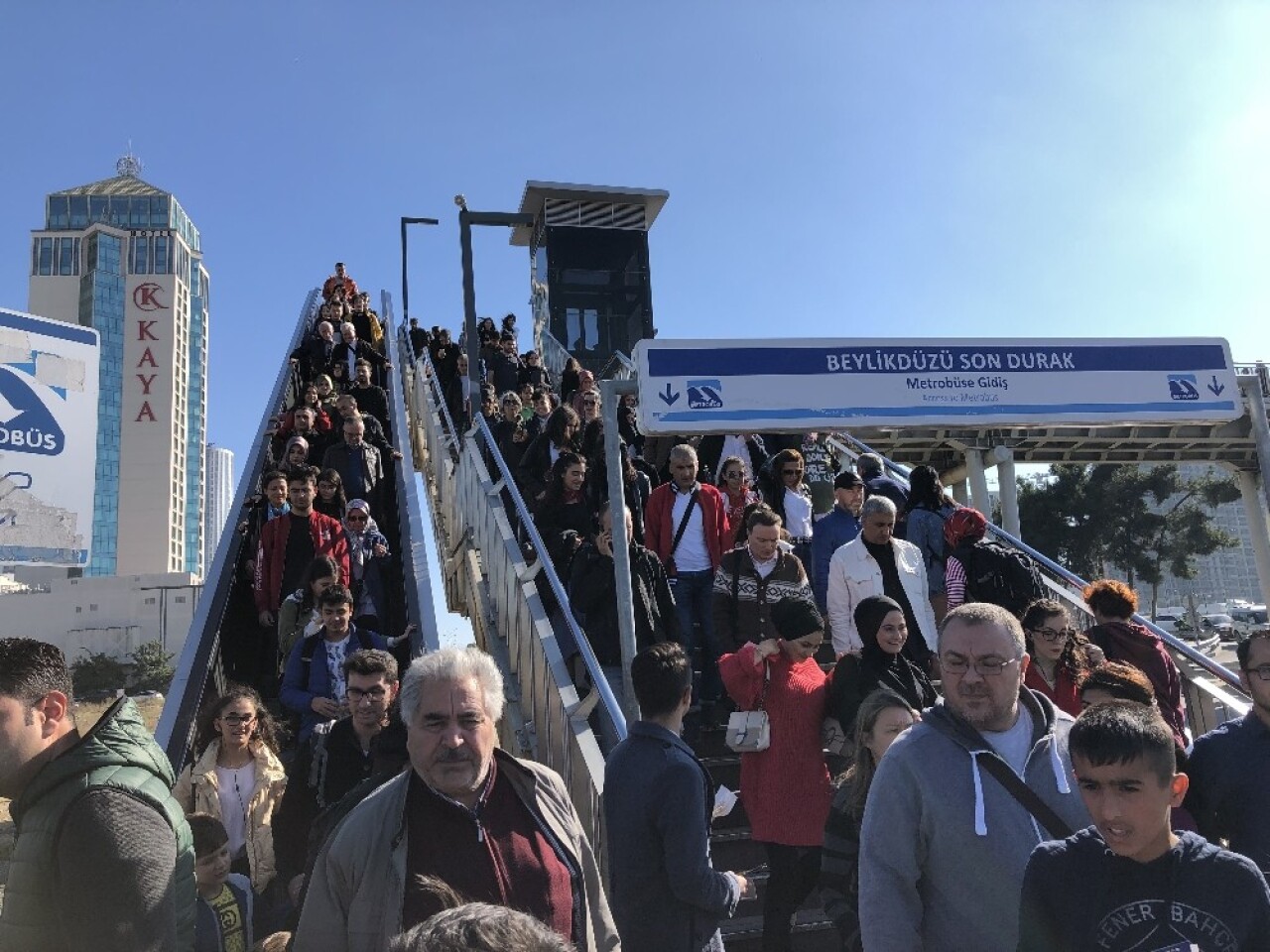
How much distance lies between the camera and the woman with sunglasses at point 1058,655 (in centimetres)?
450

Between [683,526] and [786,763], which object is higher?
[683,526]

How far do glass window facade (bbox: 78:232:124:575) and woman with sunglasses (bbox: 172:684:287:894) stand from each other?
376ft

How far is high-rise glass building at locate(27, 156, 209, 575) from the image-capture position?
4286 inches

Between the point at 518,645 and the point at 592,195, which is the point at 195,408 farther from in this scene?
the point at 518,645

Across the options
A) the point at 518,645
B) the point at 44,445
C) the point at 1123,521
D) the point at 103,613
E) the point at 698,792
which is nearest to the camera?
the point at 698,792

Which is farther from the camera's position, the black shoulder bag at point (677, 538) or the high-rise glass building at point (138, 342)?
the high-rise glass building at point (138, 342)

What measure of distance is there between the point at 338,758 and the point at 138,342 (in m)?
123

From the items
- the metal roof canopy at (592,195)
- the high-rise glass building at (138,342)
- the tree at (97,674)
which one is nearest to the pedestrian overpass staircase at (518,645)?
the metal roof canopy at (592,195)

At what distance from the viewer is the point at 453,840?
234 cm

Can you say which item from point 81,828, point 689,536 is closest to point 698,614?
point 689,536

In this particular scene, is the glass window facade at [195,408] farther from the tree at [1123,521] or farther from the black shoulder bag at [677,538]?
the black shoulder bag at [677,538]

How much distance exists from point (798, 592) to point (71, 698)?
409 centimetres

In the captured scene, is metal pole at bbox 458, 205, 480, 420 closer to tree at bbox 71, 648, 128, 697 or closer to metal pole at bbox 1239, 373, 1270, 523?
metal pole at bbox 1239, 373, 1270, 523

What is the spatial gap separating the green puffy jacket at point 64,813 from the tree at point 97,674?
203 feet
